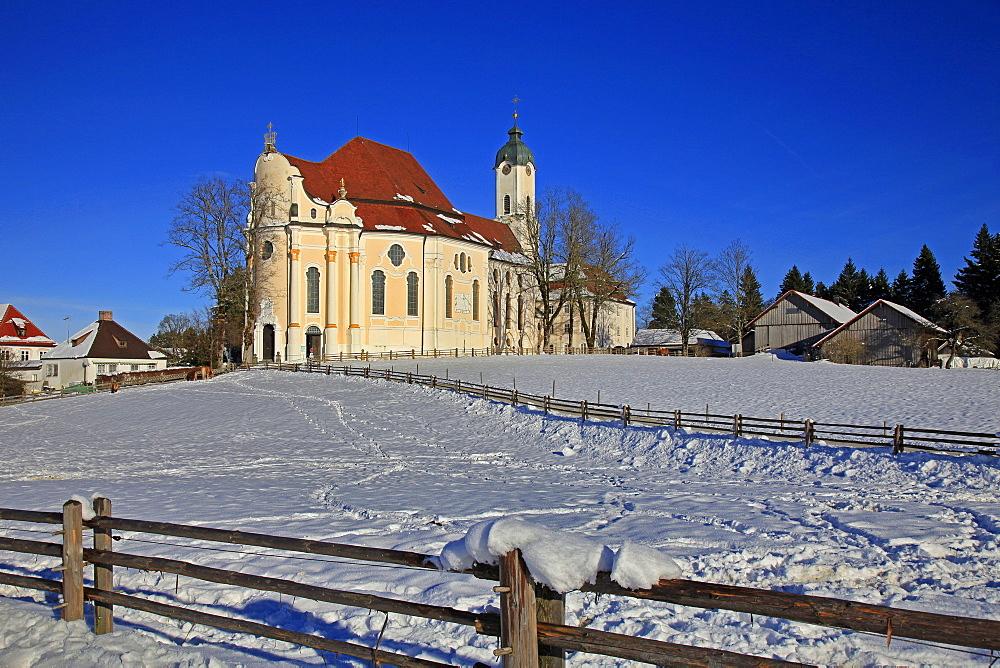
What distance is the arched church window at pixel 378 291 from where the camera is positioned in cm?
5044

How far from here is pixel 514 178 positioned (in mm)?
72812

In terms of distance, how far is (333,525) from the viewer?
9742 mm

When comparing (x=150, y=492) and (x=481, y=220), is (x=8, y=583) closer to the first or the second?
(x=150, y=492)

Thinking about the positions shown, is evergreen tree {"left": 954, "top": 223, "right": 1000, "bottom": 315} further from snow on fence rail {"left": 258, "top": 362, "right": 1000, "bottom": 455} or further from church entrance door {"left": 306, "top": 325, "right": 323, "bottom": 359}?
church entrance door {"left": 306, "top": 325, "right": 323, "bottom": 359}

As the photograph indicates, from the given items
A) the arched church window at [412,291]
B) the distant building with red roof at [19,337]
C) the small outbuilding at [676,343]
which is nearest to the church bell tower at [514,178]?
the small outbuilding at [676,343]

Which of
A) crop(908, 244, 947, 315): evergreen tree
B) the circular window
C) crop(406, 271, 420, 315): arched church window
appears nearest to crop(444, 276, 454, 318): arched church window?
crop(406, 271, 420, 315): arched church window

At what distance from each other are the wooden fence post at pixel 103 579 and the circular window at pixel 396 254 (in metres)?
45.9

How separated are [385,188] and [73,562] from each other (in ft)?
166

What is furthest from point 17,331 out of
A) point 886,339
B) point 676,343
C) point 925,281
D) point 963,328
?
point 925,281

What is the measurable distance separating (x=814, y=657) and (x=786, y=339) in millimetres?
52302

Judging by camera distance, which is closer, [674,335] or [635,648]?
[635,648]

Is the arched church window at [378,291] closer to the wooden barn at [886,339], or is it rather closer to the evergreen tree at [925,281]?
the wooden barn at [886,339]

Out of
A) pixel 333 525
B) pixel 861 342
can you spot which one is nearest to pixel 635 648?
pixel 333 525

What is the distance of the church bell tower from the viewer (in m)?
72.4
